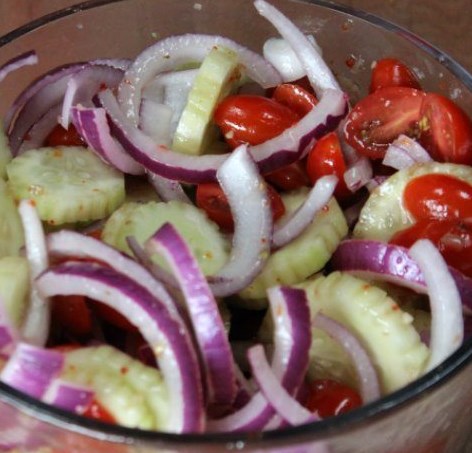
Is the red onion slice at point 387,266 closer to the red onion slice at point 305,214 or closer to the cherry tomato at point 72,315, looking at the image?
the red onion slice at point 305,214

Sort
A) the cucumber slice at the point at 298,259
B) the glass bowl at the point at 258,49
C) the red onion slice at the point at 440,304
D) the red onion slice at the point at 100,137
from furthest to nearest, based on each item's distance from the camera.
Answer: the red onion slice at the point at 100,137, the cucumber slice at the point at 298,259, the red onion slice at the point at 440,304, the glass bowl at the point at 258,49

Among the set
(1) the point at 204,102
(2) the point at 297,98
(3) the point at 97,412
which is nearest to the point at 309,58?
(2) the point at 297,98

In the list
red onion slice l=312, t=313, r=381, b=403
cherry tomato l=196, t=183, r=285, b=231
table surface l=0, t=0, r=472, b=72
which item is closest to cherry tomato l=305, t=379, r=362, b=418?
red onion slice l=312, t=313, r=381, b=403

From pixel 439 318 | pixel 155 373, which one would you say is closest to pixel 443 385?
pixel 439 318

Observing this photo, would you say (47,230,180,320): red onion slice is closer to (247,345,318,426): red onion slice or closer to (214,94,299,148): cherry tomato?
(247,345,318,426): red onion slice

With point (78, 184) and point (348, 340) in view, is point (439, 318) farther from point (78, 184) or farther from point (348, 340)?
point (78, 184)

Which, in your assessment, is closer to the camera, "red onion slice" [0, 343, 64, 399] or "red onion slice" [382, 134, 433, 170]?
"red onion slice" [0, 343, 64, 399]

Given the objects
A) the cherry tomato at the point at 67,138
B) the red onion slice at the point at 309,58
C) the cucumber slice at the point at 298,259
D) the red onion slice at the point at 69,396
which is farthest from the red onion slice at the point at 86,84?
the red onion slice at the point at 69,396
